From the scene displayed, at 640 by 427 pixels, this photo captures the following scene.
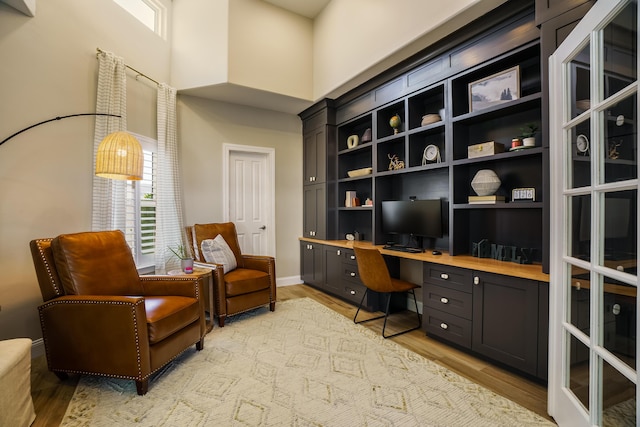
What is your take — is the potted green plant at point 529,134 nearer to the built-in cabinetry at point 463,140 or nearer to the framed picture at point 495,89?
the built-in cabinetry at point 463,140

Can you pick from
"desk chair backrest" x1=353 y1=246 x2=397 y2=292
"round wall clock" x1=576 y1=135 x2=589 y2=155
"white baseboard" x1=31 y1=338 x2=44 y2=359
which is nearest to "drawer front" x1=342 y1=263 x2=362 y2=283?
"desk chair backrest" x1=353 y1=246 x2=397 y2=292

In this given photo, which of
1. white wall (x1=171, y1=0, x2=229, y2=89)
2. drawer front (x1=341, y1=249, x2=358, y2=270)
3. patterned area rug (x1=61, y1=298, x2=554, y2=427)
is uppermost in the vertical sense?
white wall (x1=171, y1=0, x2=229, y2=89)

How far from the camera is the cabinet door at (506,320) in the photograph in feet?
6.35

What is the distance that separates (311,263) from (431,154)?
243 centimetres

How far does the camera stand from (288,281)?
186 inches

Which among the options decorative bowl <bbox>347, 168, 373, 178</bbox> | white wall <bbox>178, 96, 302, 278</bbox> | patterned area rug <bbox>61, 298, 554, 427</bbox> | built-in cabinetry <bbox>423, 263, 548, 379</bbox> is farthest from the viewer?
white wall <bbox>178, 96, 302, 278</bbox>

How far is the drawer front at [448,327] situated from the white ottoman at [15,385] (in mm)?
2842

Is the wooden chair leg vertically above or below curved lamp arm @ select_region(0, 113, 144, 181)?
below

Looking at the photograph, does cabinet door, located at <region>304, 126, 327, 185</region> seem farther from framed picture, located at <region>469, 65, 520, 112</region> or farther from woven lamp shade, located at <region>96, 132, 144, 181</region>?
woven lamp shade, located at <region>96, 132, 144, 181</region>

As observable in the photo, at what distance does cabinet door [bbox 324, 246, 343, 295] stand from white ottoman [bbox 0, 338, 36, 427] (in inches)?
116

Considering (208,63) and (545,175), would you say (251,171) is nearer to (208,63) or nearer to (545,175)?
(208,63)

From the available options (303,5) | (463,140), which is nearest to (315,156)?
(303,5)

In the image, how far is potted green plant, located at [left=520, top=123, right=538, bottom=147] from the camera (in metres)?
2.21

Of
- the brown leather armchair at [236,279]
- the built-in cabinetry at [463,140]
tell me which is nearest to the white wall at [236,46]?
the built-in cabinetry at [463,140]
